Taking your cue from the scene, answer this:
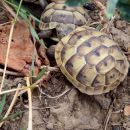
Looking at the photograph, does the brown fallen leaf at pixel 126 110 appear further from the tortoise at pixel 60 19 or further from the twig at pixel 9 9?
the twig at pixel 9 9

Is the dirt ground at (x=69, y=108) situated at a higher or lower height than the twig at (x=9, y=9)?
lower

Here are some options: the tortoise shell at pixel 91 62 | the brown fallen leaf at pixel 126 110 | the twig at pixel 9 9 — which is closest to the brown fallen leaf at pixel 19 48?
the twig at pixel 9 9

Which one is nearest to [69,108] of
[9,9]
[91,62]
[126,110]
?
[91,62]

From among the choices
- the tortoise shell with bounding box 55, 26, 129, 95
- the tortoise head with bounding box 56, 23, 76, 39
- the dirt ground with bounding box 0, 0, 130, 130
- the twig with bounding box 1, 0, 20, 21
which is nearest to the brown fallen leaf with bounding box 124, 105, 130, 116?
the dirt ground with bounding box 0, 0, 130, 130

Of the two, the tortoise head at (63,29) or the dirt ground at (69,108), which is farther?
the tortoise head at (63,29)

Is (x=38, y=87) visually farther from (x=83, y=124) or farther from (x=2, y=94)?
(x=83, y=124)
